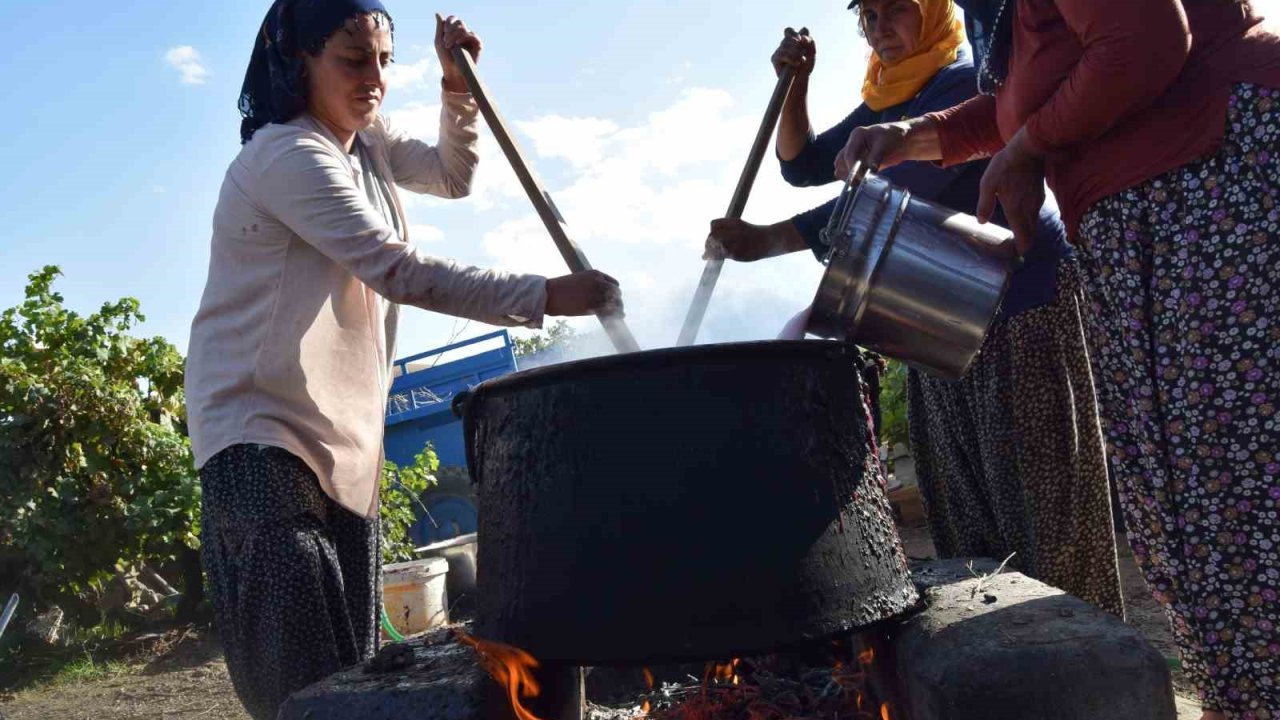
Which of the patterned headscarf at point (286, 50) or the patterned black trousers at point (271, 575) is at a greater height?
the patterned headscarf at point (286, 50)

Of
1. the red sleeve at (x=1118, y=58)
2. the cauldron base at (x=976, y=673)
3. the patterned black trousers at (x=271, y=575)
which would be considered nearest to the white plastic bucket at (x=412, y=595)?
the patterned black trousers at (x=271, y=575)

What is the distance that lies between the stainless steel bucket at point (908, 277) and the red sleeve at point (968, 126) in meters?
0.41

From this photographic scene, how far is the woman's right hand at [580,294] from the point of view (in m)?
2.24

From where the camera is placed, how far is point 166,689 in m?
5.48

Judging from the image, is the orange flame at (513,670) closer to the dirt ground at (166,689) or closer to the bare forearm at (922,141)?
the bare forearm at (922,141)

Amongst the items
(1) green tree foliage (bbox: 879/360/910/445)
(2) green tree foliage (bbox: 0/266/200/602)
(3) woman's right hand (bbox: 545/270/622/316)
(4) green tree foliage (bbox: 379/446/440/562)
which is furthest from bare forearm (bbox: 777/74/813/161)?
(2) green tree foliage (bbox: 0/266/200/602)

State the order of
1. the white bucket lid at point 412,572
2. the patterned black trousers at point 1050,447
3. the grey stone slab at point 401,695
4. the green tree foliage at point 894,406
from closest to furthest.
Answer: the grey stone slab at point 401,695 → the patterned black trousers at point 1050,447 → the white bucket lid at point 412,572 → the green tree foliage at point 894,406

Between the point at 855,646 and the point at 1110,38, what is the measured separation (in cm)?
137

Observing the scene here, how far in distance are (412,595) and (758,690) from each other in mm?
3473

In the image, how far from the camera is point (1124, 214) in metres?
1.81

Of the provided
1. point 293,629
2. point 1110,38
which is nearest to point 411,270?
point 293,629

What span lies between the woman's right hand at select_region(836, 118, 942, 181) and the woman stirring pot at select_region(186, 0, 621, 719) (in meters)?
0.74

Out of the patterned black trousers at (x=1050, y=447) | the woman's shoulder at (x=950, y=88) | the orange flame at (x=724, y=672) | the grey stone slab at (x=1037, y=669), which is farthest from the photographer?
the woman's shoulder at (x=950, y=88)

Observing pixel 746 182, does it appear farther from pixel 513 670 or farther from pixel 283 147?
pixel 513 670
